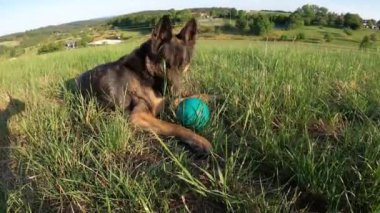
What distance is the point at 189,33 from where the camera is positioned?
17.0ft

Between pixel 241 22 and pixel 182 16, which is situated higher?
pixel 182 16

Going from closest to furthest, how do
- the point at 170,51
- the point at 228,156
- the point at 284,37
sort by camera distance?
the point at 228,156
the point at 170,51
the point at 284,37

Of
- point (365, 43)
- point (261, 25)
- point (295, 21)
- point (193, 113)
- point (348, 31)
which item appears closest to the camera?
point (193, 113)

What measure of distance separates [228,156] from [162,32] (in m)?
2.05

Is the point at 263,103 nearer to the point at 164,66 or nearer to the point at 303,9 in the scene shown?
the point at 164,66

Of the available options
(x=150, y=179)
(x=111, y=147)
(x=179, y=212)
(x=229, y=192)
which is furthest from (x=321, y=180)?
(x=111, y=147)

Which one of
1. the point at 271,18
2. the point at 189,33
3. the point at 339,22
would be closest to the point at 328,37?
the point at 339,22

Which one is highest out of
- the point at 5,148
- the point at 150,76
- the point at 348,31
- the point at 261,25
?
the point at 261,25

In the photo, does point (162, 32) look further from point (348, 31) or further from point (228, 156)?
point (348, 31)

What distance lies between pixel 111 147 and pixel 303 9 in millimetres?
9491

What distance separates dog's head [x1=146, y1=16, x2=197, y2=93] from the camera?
16.3ft

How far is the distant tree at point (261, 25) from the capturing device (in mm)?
9741

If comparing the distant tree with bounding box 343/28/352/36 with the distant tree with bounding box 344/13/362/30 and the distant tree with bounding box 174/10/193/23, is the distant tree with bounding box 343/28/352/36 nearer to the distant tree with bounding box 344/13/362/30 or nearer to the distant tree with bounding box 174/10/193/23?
the distant tree with bounding box 344/13/362/30

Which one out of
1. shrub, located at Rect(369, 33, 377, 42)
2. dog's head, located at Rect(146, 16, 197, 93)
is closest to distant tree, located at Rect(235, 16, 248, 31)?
shrub, located at Rect(369, 33, 377, 42)
